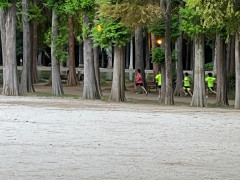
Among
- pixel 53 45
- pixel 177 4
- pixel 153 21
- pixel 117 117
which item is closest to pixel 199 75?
pixel 153 21

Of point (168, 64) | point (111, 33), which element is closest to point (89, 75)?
point (111, 33)

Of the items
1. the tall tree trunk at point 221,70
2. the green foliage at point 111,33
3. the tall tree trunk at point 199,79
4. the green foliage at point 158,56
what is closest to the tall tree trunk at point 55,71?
the green foliage at point 111,33

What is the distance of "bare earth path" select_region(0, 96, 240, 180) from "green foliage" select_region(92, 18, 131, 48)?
22.0ft

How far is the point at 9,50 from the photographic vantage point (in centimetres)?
4241

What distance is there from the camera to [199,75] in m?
35.4

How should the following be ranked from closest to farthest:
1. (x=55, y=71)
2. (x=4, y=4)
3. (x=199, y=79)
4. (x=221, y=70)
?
(x=199, y=79)
(x=221, y=70)
(x=4, y=4)
(x=55, y=71)

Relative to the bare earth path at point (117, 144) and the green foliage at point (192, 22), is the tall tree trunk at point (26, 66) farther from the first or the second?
the bare earth path at point (117, 144)

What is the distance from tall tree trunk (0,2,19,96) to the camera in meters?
41.5

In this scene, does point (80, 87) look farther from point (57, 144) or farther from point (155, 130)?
point (57, 144)

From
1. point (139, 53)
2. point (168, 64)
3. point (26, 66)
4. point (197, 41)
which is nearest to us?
point (197, 41)

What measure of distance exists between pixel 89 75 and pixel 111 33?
4.70 m

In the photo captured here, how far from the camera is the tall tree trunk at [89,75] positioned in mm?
39844

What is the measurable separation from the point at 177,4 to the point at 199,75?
6806mm

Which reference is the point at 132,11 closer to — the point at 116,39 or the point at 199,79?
the point at 116,39
